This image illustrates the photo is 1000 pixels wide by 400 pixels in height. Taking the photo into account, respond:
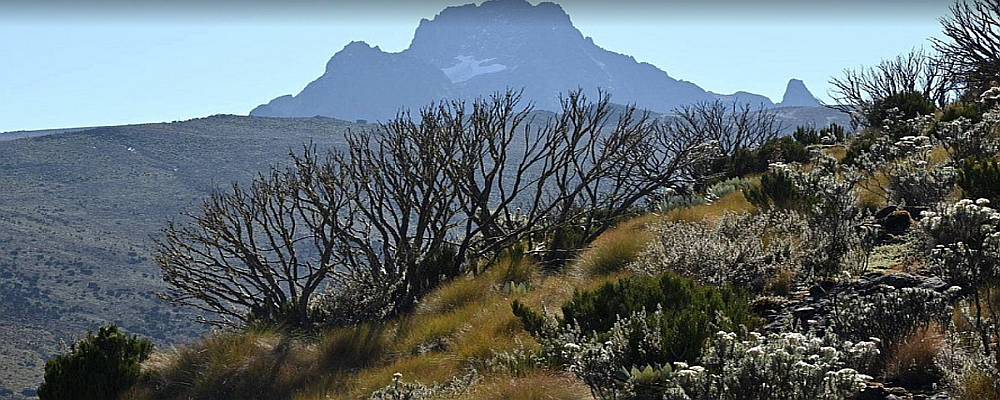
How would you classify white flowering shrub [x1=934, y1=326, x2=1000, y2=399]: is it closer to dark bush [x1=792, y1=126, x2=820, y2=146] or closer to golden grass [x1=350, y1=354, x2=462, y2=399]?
golden grass [x1=350, y1=354, x2=462, y2=399]

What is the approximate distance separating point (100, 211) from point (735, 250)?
119m

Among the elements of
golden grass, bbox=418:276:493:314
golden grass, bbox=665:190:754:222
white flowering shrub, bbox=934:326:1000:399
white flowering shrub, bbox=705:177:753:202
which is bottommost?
golden grass, bbox=418:276:493:314

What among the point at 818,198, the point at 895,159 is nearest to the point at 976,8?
the point at 895,159

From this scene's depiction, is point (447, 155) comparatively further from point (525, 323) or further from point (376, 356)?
point (525, 323)

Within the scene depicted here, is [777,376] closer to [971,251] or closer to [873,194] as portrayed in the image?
[971,251]

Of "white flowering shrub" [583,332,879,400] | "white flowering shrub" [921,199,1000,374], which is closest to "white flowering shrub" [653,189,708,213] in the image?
"white flowering shrub" [921,199,1000,374]

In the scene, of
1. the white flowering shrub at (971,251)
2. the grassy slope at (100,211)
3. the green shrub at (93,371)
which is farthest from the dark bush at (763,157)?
the grassy slope at (100,211)

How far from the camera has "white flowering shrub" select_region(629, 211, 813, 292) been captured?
6785 mm

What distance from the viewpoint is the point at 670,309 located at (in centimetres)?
571

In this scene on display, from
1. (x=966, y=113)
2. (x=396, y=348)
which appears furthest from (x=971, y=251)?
(x=966, y=113)

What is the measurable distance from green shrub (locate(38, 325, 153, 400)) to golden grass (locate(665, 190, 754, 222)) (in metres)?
6.49

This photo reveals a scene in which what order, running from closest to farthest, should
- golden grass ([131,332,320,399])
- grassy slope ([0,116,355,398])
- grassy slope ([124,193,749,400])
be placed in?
grassy slope ([124,193,749,400])
golden grass ([131,332,320,399])
grassy slope ([0,116,355,398])

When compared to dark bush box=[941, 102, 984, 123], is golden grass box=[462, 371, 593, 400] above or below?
below

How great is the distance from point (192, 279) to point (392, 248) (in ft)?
10.8
